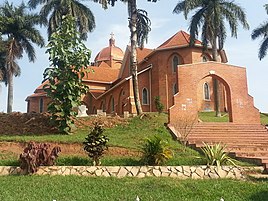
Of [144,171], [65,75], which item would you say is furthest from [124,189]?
[65,75]

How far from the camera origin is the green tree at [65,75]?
14.4m

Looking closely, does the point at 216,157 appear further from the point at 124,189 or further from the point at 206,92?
the point at 206,92

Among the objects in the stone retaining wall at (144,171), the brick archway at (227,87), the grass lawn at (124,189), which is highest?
the brick archway at (227,87)

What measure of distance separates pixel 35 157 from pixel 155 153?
12.2 feet

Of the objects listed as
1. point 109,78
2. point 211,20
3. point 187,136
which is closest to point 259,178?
point 187,136

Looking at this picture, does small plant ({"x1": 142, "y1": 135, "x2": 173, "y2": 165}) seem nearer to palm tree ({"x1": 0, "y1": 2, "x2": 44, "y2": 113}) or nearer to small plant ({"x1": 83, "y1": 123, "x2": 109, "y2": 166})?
small plant ({"x1": 83, "y1": 123, "x2": 109, "y2": 166})

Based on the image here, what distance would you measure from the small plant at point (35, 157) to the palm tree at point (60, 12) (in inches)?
626

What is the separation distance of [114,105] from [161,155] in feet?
79.1

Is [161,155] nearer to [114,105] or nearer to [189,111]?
[189,111]

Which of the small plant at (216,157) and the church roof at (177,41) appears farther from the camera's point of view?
the church roof at (177,41)

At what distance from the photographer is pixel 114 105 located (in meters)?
33.6

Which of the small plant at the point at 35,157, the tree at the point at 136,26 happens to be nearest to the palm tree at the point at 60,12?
the tree at the point at 136,26

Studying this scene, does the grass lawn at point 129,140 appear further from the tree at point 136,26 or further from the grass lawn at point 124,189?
the tree at point 136,26

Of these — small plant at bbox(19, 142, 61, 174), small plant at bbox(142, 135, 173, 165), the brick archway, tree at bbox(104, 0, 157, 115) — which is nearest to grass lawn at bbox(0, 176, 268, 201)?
small plant at bbox(19, 142, 61, 174)
